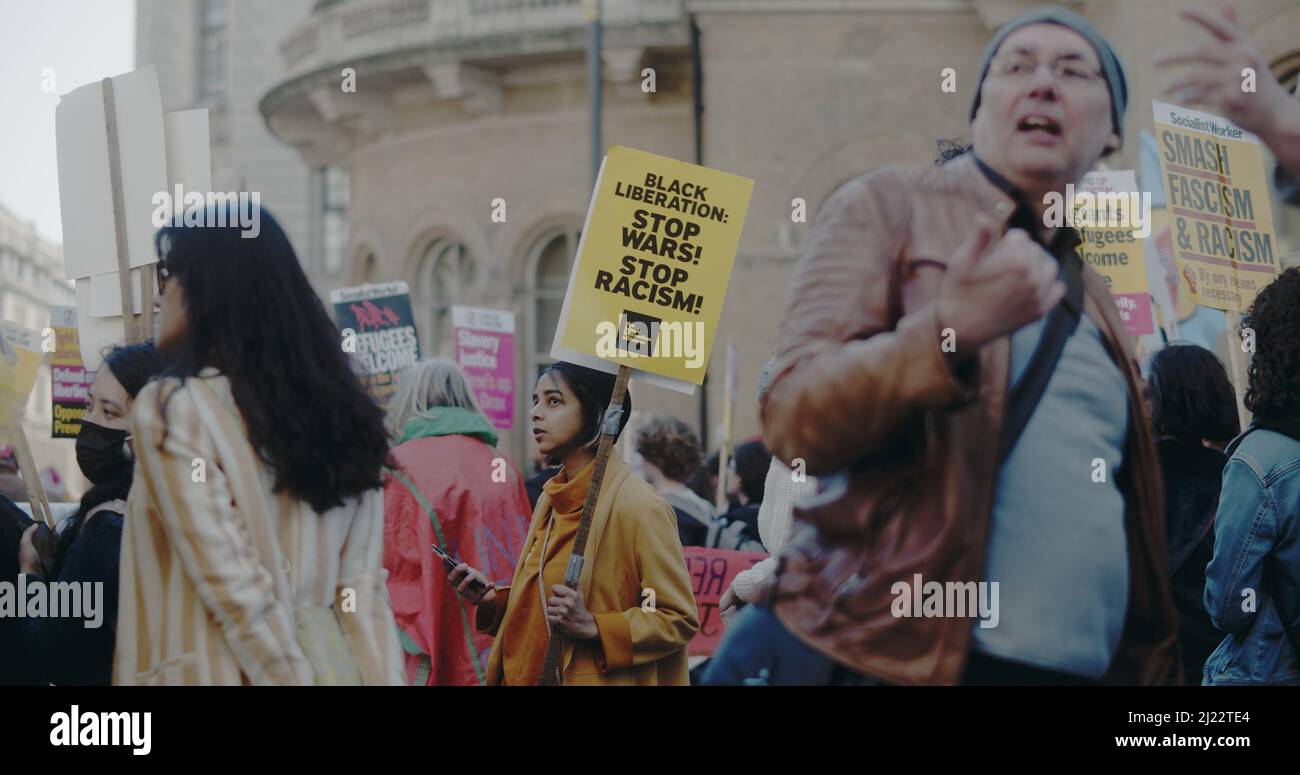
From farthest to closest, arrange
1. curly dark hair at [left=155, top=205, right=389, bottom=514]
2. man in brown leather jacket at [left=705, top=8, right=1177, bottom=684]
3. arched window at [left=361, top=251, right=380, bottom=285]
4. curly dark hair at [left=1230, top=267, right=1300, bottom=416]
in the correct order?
arched window at [left=361, top=251, right=380, bottom=285] → curly dark hair at [left=1230, top=267, right=1300, bottom=416] → curly dark hair at [left=155, top=205, right=389, bottom=514] → man in brown leather jacket at [left=705, top=8, right=1177, bottom=684]

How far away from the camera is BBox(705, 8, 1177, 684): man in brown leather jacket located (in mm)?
2891

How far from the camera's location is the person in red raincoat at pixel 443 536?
19.4 feet

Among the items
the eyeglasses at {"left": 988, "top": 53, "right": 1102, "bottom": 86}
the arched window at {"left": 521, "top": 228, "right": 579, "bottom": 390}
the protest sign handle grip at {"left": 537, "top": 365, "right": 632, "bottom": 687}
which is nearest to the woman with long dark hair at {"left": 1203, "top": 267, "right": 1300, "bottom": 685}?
the protest sign handle grip at {"left": 537, "top": 365, "right": 632, "bottom": 687}

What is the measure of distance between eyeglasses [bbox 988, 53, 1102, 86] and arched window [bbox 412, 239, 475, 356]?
20499 mm

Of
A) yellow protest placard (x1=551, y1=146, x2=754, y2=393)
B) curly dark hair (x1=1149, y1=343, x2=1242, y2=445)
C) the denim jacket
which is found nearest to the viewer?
yellow protest placard (x1=551, y1=146, x2=754, y2=393)

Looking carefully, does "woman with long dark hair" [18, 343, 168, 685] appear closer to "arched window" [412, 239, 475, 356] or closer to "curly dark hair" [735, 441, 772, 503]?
"curly dark hair" [735, 441, 772, 503]

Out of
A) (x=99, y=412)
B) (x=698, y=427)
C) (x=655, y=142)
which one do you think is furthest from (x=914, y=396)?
(x=655, y=142)

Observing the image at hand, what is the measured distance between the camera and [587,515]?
14.9 feet

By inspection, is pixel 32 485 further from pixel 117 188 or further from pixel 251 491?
pixel 251 491

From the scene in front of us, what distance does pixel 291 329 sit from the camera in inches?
138

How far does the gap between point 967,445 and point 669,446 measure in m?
4.66

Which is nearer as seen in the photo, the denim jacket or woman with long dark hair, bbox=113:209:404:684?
woman with long dark hair, bbox=113:209:404:684

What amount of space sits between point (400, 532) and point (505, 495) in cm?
46
